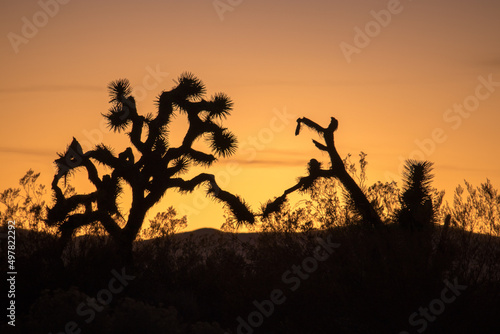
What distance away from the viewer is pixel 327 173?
13.2 meters

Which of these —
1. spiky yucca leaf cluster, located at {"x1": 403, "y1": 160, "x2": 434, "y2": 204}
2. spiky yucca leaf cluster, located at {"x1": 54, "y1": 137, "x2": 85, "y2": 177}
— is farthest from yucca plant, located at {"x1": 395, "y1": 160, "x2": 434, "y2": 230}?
spiky yucca leaf cluster, located at {"x1": 54, "y1": 137, "x2": 85, "y2": 177}

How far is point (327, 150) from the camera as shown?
43.9ft

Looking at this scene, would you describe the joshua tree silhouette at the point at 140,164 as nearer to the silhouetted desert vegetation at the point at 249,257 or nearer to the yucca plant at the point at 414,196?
the silhouetted desert vegetation at the point at 249,257

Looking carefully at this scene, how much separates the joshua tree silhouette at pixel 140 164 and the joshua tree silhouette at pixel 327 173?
4.94 ft

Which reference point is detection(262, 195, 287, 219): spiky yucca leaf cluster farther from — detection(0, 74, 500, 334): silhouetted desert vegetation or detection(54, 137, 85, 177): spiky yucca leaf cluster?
detection(54, 137, 85, 177): spiky yucca leaf cluster

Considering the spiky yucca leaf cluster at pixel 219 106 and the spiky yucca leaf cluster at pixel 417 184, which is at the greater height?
the spiky yucca leaf cluster at pixel 219 106

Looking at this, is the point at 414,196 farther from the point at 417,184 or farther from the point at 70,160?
the point at 70,160

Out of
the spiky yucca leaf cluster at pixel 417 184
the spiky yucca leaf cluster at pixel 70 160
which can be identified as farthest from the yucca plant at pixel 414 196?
the spiky yucca leaf cluster at pixel 70 160

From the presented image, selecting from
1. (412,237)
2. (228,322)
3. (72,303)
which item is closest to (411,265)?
(412,237)

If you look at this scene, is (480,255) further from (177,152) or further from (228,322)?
(177,152)

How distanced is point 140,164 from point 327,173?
5.10 metres

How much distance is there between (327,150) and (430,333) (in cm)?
518

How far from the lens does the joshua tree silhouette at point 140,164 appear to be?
14.9 m

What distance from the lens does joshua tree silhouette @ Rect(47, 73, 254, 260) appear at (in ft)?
48.7
